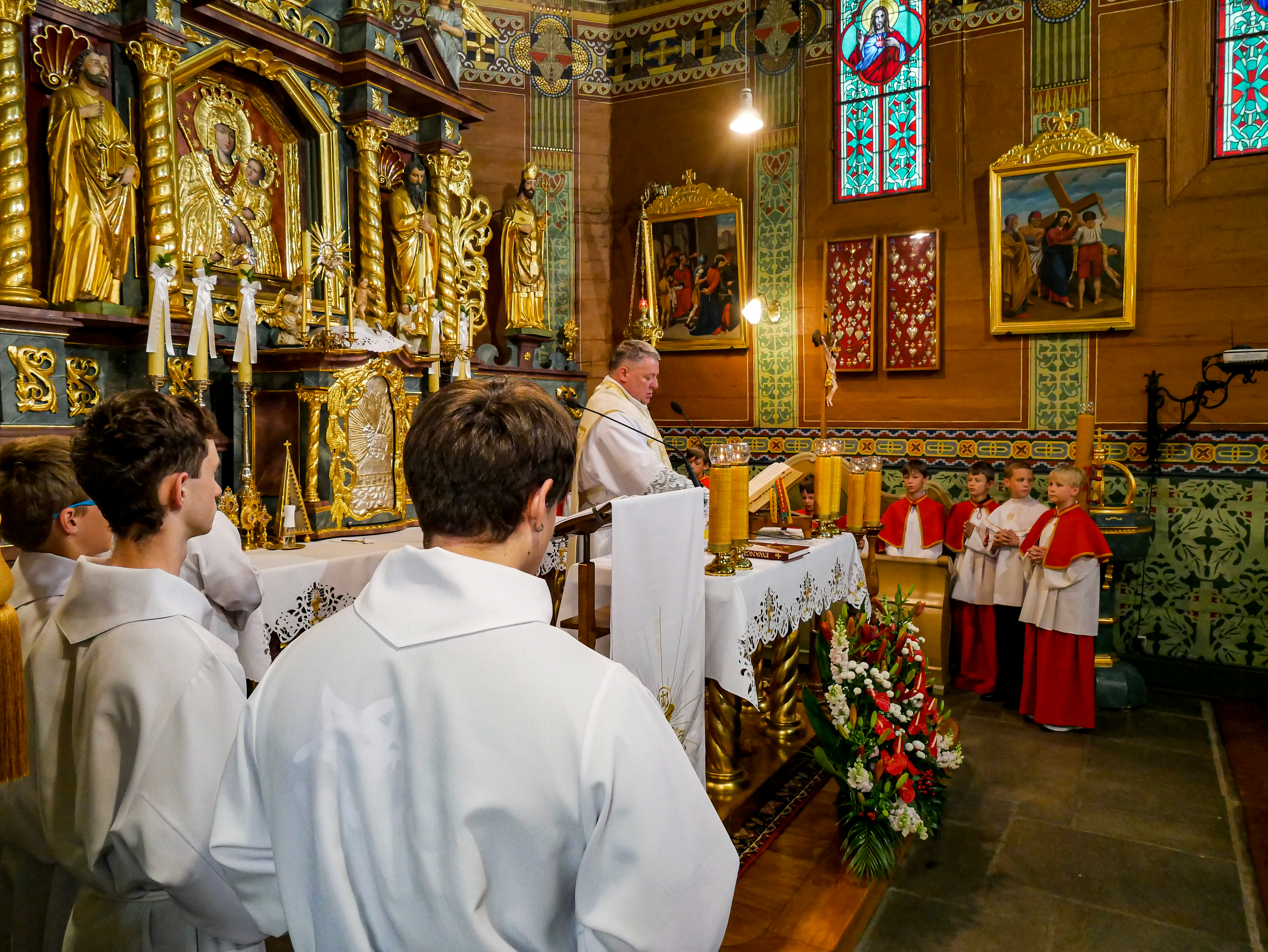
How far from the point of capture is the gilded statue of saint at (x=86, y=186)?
4.82 meters

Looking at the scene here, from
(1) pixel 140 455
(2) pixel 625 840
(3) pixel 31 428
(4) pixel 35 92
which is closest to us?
(2) pixel 625 840

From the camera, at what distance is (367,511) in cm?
527

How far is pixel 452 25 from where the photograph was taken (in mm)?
7262

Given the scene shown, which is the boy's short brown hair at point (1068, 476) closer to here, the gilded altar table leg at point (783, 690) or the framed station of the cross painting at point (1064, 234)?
the framed station of the cross painting at point (1064, 234)

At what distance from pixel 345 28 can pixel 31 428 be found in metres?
3.87

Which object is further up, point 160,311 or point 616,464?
point 160,311

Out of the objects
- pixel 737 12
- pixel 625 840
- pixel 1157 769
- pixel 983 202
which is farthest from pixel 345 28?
pixel 1157 769

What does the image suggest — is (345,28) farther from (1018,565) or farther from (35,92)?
(1018,565)

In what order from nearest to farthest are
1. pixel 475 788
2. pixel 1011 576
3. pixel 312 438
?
pixel 475 788 → pixel 312 438 → pixel 1011 576

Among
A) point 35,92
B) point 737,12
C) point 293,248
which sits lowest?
point 293,248

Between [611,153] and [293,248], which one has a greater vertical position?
[611,153]

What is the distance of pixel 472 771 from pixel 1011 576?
630 cm

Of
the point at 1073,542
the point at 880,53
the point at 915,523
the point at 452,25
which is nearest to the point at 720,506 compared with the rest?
the point at 1073,542

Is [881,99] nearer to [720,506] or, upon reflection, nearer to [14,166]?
[720,506]
